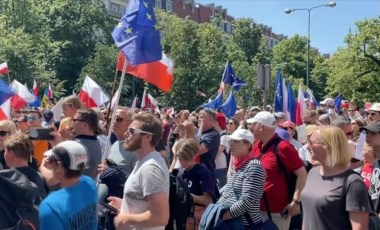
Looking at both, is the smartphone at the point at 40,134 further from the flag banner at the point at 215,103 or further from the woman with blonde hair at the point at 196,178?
the flag banner at the point at 215,103

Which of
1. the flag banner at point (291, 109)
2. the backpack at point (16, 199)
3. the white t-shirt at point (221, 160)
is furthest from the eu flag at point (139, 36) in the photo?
the flag banner at point (291, 109)

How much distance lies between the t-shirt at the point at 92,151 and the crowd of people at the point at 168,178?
0.01 metres

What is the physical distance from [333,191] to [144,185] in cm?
133

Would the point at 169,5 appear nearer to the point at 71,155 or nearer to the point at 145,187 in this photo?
the point at 145,187

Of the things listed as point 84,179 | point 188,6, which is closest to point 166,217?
point 84,179

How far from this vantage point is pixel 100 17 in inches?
2484

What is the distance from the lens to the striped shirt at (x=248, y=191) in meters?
5.13

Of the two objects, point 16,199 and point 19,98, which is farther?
point 19,98

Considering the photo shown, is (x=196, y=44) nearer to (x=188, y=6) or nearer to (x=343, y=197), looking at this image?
(x=343, y=197)

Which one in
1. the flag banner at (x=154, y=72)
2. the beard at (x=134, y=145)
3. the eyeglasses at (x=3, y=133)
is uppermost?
the flag banner at (x=154, y=72)

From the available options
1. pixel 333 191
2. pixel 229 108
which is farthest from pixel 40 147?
pixel 229 108

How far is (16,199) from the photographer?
4.54 meters

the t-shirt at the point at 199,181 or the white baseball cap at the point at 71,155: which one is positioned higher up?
the white baseball cap at the point at 71,155

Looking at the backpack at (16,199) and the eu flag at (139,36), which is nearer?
the backpack at (16,199)
